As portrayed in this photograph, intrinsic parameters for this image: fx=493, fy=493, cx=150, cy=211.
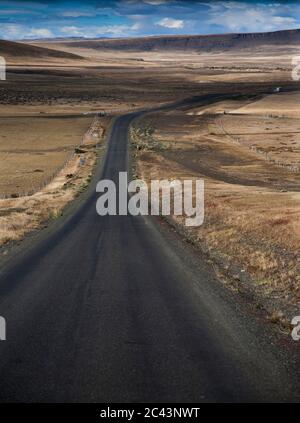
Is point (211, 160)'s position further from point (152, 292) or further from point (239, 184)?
point (152, 292)

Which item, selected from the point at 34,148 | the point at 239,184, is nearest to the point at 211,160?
the point at 239,184

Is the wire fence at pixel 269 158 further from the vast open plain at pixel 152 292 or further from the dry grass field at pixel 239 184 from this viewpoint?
the vast open plain at pixel 152 292

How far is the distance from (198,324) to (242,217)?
1547 centimetres

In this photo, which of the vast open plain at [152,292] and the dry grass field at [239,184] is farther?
the dry grass field at [239,184]

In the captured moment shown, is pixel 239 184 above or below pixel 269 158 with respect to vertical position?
below

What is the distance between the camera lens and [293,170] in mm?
60312

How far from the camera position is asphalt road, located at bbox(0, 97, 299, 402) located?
10672mm

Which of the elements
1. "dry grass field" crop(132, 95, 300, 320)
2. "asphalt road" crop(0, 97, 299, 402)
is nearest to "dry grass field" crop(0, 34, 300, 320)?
"dry grass field" crop(132, 95, 300, 320)

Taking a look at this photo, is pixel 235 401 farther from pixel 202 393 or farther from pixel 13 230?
pixel 13 230

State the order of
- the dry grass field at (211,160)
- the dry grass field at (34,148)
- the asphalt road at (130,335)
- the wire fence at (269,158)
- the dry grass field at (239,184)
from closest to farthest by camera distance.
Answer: the asphalt road at (130,335), the dry grass field at (239,184), the dry grass field at (211,160), the dry grass field at (34,148), the wire fence at (269,158)

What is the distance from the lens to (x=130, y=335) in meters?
13.8

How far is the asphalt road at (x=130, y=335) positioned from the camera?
10.7 meters

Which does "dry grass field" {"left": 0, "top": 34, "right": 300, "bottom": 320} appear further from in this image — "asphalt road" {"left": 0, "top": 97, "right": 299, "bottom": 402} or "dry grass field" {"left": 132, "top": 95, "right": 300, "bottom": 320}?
"asphalt road" {"left": 0, "top": 97, "right": 299, "bottom": 402}

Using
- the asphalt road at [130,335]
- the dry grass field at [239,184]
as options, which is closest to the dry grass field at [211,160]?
the dry grass field at [239,184]
